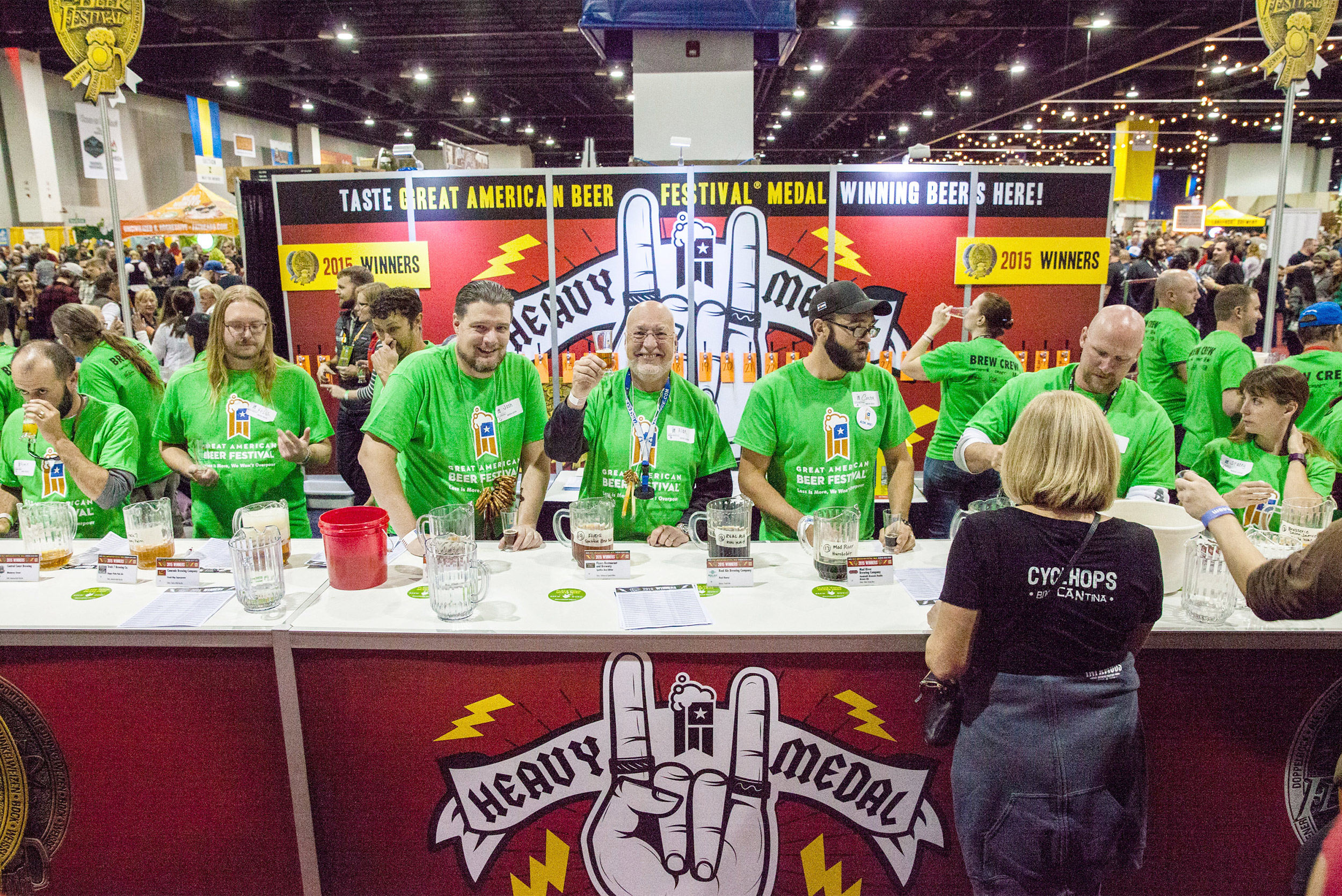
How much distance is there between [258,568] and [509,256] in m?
4.05

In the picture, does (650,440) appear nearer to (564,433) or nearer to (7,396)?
(564,433)

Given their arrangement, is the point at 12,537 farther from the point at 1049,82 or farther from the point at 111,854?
the point at 1049,82

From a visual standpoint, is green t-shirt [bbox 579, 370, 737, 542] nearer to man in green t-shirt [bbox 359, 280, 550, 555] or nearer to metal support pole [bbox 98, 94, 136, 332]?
man in green t-shirt [bbox 359, 280, 550, 555]

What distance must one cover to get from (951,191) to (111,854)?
215 inches

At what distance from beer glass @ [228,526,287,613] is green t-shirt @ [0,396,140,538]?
108 cm

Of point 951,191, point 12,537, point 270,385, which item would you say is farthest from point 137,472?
point 951,191

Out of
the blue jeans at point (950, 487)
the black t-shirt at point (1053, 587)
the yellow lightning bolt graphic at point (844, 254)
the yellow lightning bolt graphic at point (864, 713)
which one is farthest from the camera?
the yellow lightning bolt graphic at point (844, 254)

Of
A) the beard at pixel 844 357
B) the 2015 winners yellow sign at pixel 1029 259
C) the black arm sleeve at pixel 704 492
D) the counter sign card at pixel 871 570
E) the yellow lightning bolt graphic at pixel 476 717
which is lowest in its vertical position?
the yellow lightning bolt graphic at pixel 476 717

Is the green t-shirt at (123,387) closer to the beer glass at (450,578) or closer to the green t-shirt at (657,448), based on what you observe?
the green t-shirt at (657,448)

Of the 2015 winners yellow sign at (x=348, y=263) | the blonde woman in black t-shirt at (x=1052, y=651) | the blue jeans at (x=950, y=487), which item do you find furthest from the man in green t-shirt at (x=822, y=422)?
the 2015 winners yellow sign at (x=348, y=263)

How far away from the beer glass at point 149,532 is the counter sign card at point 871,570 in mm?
1794

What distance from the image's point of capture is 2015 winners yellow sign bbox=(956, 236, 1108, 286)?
5578 millimetres

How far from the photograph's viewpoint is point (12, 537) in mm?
2629

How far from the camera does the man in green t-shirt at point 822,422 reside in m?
2.63
